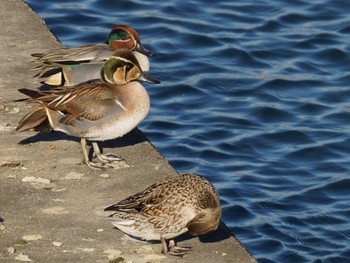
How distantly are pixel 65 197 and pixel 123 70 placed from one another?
1132 millimetres

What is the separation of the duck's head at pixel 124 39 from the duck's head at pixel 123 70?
5.23ft

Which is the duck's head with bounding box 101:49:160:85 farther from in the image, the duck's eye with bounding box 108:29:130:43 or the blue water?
the blue water

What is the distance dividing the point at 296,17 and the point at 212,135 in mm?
3654

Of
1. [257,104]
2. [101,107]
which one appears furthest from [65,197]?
[257,104]

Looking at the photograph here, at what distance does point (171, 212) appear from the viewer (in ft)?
24.6

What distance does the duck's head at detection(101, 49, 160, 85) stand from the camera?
29.2 ft

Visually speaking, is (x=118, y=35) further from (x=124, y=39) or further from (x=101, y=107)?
(x=101, y=107)

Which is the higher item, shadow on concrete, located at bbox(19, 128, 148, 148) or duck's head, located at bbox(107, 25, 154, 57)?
duck's head, located at bbox(107, 25, 154, 57)

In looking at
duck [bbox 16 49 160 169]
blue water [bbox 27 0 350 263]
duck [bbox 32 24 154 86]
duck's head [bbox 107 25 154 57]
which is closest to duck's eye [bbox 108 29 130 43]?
duck's head [bbox 107 25 154 57]

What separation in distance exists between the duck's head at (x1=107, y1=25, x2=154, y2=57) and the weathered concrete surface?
82cm

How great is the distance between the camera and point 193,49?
15984mm

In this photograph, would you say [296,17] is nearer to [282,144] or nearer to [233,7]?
[233,7]

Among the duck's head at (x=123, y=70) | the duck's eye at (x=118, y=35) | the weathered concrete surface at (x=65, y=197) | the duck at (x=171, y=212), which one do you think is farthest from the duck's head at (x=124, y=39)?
the duck at (x=171, y=212)

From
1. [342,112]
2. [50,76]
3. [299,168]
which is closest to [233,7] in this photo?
[342,112]
